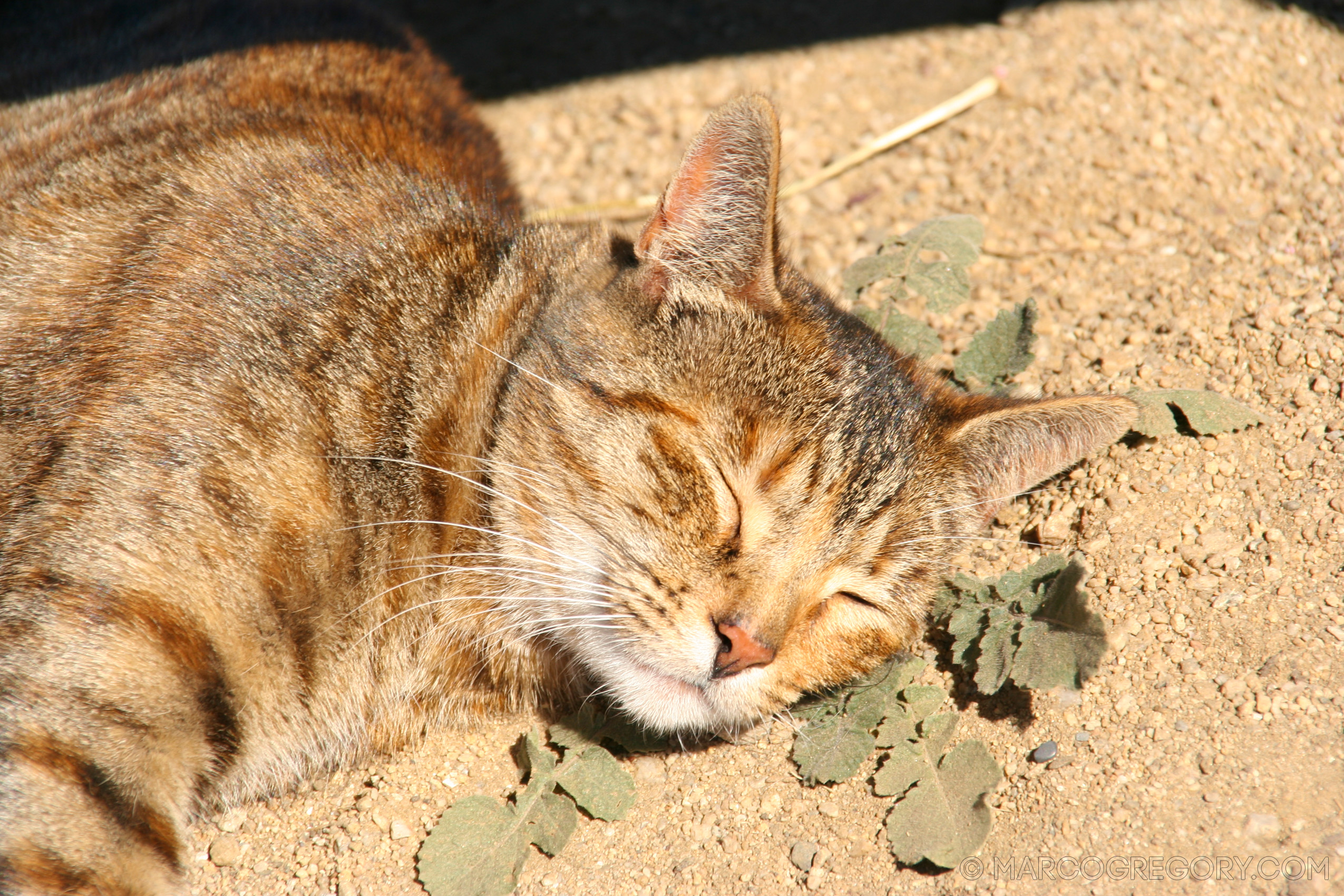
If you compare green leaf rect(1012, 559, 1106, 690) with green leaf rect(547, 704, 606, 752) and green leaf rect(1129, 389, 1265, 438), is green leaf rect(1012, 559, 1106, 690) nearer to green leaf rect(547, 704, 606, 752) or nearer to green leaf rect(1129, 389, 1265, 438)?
green leaf rect(1129, 389, 1265, 438)

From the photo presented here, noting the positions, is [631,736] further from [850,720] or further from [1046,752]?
[1046,752]

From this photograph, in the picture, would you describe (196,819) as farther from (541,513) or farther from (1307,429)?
(1307,429)

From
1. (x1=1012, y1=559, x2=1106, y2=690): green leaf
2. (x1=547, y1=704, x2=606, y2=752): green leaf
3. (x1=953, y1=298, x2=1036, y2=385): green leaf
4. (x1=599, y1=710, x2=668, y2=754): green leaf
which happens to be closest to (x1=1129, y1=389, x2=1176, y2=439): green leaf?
(x1=953, y1=298, x2=1036, y2=385): green leaf

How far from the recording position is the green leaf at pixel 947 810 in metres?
2.44

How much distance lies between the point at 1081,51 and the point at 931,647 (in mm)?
2993

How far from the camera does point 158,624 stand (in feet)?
7.34

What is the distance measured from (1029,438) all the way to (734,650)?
41.3 inches

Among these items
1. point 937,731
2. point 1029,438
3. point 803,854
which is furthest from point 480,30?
point 803,854

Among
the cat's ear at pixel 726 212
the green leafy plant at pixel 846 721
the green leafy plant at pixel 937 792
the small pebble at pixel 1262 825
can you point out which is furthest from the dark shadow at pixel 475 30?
the small pebble at pixel 1262 825

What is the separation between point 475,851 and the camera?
2592 mm

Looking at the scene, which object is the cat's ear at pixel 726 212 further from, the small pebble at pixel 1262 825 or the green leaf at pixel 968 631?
the small pebble at pixel 1262 825

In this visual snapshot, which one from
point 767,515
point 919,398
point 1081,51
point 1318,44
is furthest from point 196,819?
point 1318,44

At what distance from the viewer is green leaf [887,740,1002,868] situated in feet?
7.99

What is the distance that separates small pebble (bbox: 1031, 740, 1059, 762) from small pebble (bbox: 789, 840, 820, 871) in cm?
59
